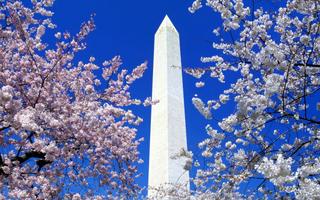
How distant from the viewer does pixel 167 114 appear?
10516mm

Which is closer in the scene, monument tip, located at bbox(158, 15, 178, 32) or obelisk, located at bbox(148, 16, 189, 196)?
obelisk, located at bbox(148, 16, 189, 196)

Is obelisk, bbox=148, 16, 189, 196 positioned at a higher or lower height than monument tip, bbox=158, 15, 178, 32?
lower

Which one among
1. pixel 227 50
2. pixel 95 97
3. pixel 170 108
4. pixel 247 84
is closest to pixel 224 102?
pixel 247 84

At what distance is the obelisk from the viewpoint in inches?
384

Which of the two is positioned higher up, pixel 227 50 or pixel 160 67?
pixel 160 67

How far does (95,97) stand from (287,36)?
2.87m

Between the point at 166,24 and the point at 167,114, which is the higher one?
the point at 166,24

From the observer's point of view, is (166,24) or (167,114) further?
(166,24)

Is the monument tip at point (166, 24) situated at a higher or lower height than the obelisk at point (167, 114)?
higher

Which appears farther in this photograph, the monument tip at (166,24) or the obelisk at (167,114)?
the monument tip at (166,24)

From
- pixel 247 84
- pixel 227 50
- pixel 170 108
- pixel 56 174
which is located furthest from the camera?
pixel 170 108

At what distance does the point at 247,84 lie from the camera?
434 cm

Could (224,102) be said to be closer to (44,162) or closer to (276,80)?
(276,80)

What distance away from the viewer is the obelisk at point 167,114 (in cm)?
974
